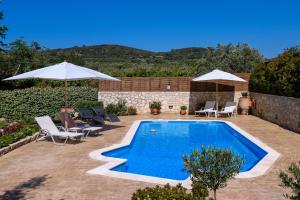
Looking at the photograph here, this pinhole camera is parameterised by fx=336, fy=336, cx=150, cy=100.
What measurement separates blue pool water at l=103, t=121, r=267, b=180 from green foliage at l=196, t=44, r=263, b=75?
15.9 m

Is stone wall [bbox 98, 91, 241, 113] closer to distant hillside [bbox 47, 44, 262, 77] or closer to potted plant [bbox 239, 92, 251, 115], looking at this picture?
potted plant [bbox 239, 92, 251, 115]

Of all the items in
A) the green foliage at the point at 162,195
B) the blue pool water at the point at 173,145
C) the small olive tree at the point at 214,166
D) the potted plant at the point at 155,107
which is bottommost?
the blue pool water at the point at 173,145

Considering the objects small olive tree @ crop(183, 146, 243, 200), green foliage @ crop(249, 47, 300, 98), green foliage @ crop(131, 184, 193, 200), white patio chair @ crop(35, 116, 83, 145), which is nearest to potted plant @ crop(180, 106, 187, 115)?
green foliage @ crop(249, 47, 300, 98)

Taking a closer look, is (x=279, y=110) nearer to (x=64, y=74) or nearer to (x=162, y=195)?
(x=64, y=74)

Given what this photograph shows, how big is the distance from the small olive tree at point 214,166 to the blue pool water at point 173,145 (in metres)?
3.40

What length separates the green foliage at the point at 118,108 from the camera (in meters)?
19.8

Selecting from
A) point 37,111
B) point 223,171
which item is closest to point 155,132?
point 37,111

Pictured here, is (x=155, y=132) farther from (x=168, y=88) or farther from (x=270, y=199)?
(x=270, y=199)

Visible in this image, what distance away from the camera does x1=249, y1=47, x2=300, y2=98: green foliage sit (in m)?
13.9

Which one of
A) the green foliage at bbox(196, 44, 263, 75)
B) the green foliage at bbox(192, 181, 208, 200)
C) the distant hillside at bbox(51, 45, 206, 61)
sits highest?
the distant hillside at bbox(51, 45, 206, 61)

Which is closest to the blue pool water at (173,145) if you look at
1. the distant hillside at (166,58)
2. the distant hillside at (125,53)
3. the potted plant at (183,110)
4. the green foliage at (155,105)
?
the potted plant at (183,110)

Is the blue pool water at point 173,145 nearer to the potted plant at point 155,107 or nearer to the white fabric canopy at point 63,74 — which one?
the potted plant at point 155,107

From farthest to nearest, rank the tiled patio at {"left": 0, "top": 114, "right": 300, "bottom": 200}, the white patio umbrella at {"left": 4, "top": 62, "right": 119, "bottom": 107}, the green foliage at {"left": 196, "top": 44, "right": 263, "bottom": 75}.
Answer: the green foliage at {"left": 196, "top": 44, "right": 263, "bottom": 75} → the white patio umbrella at {"left": 4, "top": 62, "right": 119, "bottom": 107} → the tiled patio at {"left": 0, "top": 114, "right": 300, "bottom": 200}

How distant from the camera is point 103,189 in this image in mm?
6375
